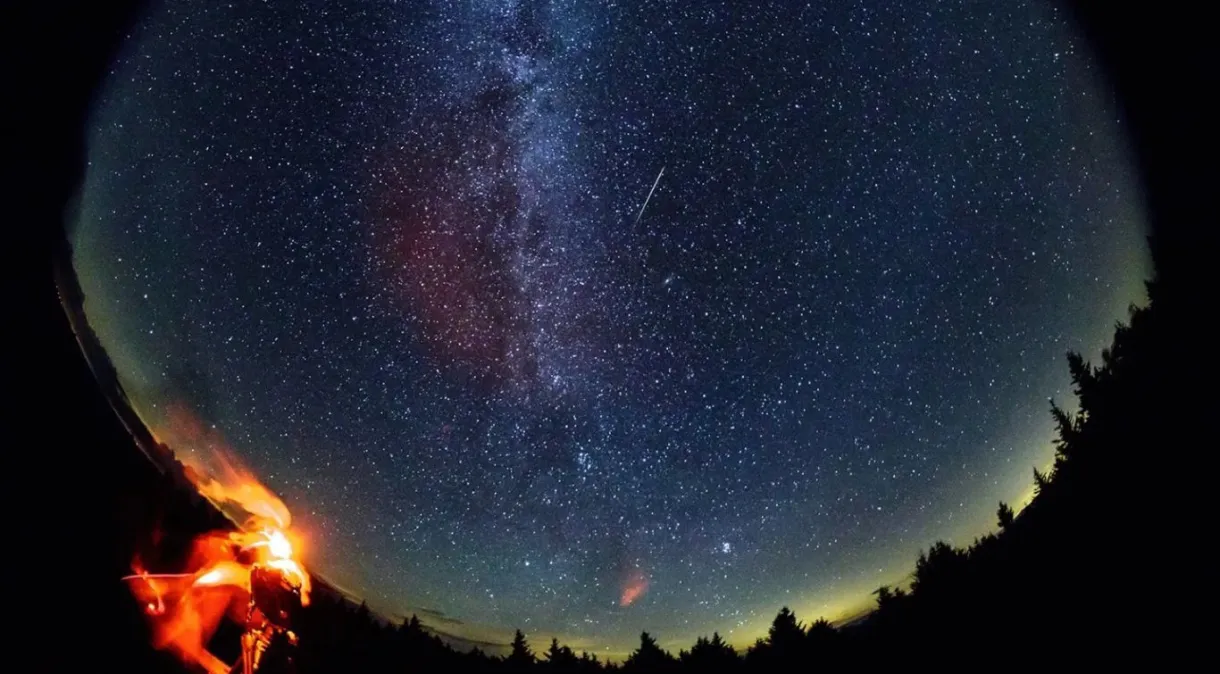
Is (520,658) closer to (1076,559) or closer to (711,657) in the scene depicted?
(711,657)

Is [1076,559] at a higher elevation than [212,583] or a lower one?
lower

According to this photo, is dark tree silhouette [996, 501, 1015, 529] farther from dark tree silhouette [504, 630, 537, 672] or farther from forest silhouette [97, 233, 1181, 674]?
dark tree silhouette [504, 630, 537, 672]

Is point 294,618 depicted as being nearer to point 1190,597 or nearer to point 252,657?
point 252,657

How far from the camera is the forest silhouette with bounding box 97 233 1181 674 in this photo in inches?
224

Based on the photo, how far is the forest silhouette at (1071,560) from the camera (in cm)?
568

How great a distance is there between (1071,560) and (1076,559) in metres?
0.07

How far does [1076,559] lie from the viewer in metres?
6.32

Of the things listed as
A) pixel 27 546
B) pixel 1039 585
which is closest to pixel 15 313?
pixel 27 546

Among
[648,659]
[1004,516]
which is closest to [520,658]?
[648,659]

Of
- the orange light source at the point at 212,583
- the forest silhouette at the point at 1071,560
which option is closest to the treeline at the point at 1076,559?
the forest silhouette at the point at 1071,560

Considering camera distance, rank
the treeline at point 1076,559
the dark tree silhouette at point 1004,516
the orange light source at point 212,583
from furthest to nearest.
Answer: the dark tree silhouette at point 1004,516 < the treeline at point 1076,559 < the orange light source at point 212,583

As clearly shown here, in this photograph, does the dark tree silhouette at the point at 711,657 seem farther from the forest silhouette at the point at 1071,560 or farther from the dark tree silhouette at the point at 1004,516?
the dark tree silhouette at the point at 1004,516

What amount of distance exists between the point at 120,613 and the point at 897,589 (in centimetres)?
1023

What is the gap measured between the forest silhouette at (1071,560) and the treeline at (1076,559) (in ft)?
0.04
